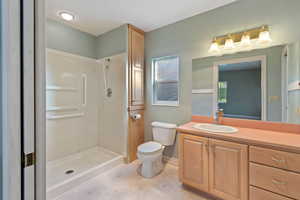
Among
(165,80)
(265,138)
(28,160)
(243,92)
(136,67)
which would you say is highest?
(136,67)

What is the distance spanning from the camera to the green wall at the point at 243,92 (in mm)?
1763

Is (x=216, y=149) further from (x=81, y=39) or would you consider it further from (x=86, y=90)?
(x=81, y=39)

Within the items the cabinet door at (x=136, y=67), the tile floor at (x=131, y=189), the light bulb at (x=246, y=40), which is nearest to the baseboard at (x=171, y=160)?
the tile floor at (x=131, y=189)

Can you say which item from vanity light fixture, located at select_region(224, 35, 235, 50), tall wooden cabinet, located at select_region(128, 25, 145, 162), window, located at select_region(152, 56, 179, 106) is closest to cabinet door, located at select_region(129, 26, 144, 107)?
tall wooden cabinet, located at select_region(128, 25, 145, 162)

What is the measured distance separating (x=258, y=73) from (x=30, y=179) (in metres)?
2.29

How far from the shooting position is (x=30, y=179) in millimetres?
634

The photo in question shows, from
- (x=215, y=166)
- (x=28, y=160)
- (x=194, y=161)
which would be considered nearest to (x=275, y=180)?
(x=215, y=166)

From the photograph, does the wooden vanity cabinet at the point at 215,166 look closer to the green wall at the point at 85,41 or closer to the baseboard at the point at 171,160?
the baseboard at the point at 171,160

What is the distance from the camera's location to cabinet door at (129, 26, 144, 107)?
2.51 metres

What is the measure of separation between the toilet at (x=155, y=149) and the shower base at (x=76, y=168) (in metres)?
0.59

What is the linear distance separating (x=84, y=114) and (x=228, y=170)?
8.46 ft

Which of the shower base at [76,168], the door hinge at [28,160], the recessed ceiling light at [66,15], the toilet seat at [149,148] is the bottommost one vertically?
the shower base at [76,168]

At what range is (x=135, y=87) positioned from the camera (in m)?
2.59

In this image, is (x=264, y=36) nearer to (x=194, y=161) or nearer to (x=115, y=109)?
(x=194, y=161)
